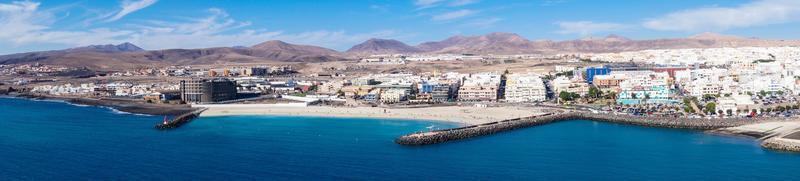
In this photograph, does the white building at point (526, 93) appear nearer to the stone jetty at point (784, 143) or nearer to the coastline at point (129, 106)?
the coastline at point (129, 106)

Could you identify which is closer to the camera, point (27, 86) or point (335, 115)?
point (335, 115)

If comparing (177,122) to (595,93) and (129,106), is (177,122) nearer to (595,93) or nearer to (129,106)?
(129,106)

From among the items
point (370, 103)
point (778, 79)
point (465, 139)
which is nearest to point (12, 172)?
point (465, 139)

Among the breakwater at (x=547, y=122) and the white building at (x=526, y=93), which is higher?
the white building at (x=526, y=93)

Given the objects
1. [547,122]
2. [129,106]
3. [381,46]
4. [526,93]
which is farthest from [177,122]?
[381,46]

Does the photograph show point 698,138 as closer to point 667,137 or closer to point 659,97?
point 667,137

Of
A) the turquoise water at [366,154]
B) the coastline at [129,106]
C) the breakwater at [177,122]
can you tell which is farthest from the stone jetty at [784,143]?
the coastline at [129,106]

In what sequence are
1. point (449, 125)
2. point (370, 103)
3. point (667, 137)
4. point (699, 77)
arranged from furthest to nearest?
point (699, 77)
point (370, 103)
point (449, 125)
point (667, 137)
